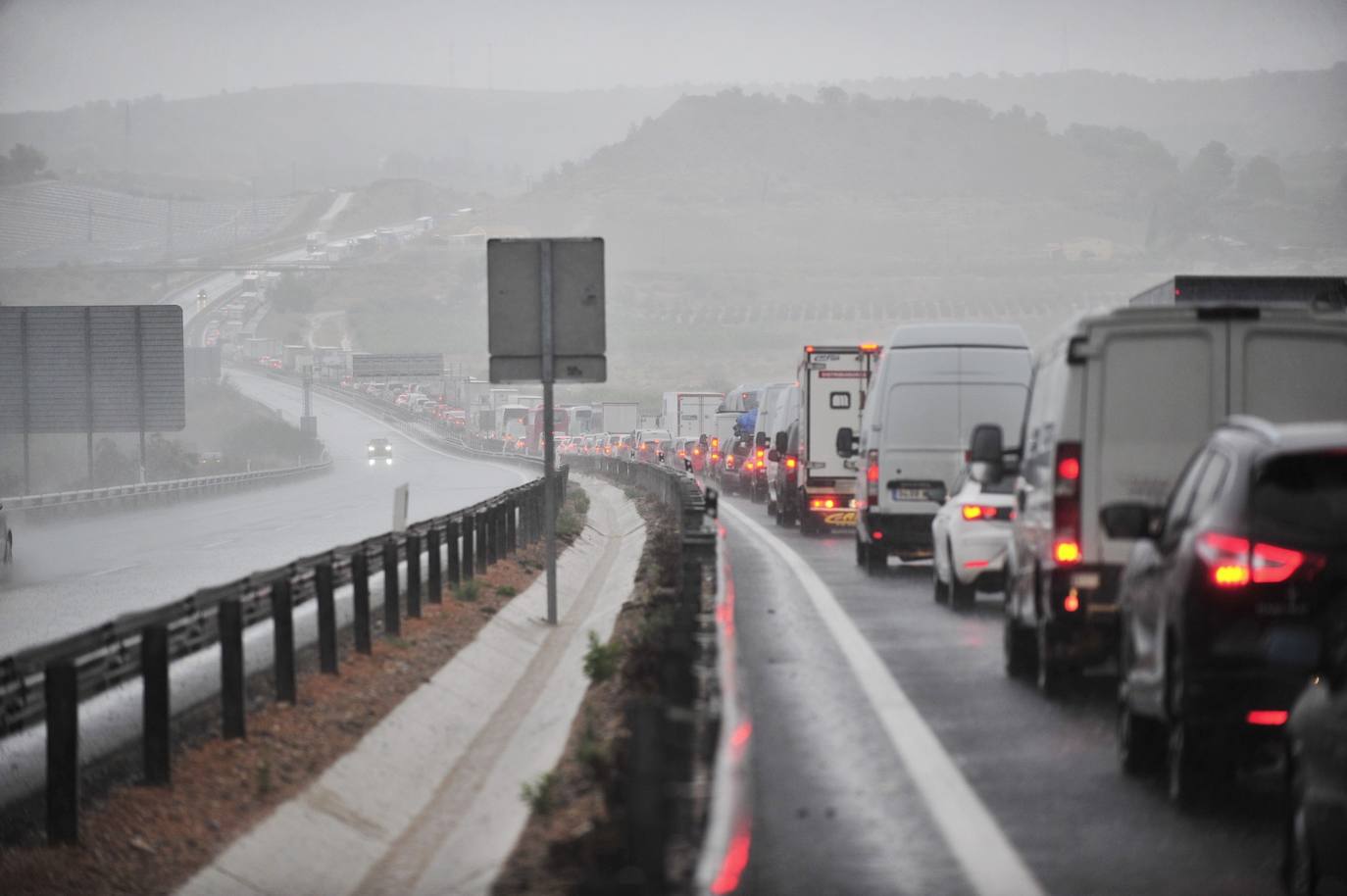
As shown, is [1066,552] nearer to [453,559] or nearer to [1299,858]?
[1299,858]

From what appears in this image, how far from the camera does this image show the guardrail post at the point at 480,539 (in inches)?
968

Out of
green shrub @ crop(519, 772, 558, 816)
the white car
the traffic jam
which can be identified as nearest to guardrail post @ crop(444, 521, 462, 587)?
the traffic jam

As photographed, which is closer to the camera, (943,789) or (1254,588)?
(1254,588)

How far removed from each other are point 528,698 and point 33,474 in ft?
216

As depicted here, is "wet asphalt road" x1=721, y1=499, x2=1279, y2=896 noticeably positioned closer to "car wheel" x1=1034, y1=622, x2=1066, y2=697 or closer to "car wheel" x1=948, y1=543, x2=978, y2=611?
"car wheel" x1=1034, y1=622, x2=1066, y2=697

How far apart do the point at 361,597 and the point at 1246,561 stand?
373 inches

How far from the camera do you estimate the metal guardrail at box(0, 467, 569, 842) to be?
968 centimetres

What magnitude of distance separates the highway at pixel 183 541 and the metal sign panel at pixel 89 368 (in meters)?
4.07

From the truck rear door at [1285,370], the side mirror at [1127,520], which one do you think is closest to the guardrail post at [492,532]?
the truck rear door at [1285,370]

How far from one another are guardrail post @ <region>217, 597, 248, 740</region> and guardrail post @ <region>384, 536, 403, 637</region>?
219 inches

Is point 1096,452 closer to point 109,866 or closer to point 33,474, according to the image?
point 109,866

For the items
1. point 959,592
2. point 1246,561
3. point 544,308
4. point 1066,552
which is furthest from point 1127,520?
point 544,308

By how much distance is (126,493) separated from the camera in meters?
58.0

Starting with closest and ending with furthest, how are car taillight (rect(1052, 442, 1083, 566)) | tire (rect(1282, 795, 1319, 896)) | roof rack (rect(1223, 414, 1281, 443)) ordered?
1. tire (rect(1282, 795, 1319, 896))
2. roof rack (rect(1223, 414, 1281, 443))
3. car taillight (rect(1052, 442, 1083, 566))
